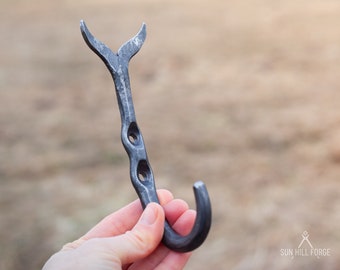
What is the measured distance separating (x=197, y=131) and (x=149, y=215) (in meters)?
1.75

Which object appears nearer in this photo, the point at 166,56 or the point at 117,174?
the point at 117,174

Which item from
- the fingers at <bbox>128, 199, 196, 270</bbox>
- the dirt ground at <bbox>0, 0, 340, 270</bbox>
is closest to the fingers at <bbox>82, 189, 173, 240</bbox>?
the fingers at <bbox>128, 199, 196, 270</bbox>

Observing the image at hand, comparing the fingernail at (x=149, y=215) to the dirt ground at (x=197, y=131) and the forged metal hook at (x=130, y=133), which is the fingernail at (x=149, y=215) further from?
the dirt ground at (x=197, y=131)

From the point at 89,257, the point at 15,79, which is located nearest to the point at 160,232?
the point at 89,257

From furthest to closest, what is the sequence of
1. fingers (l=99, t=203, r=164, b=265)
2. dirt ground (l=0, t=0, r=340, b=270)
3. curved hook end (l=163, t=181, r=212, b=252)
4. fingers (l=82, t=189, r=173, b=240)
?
1. dirt ground (l=0, t=0, r=340, b=270)
2. fingers (l=82, t=189, r=173, b=240)
3. fingers (l=99, t=203, r=164, b=265)
4. curved hook end (l=163, t=181, r=212, b=252)

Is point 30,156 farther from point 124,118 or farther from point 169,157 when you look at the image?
point 124,118

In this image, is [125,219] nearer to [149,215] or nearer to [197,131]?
[149,215]

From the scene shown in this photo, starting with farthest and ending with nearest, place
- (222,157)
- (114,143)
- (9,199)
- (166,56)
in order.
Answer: (166,56)
(114,143)
(222,157)
(9,199)

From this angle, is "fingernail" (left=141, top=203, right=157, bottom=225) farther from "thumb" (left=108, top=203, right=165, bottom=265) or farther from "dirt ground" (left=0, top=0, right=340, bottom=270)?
"dirt ground" (left=0, top=0, right=340, bottom=270)

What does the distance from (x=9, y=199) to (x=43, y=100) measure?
0.87 meters

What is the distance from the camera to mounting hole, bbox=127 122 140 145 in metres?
0.93

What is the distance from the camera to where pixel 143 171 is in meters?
0.94

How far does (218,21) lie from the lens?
4133 millimetres

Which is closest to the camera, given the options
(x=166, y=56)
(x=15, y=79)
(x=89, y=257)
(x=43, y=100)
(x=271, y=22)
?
(x=89, y=257)
